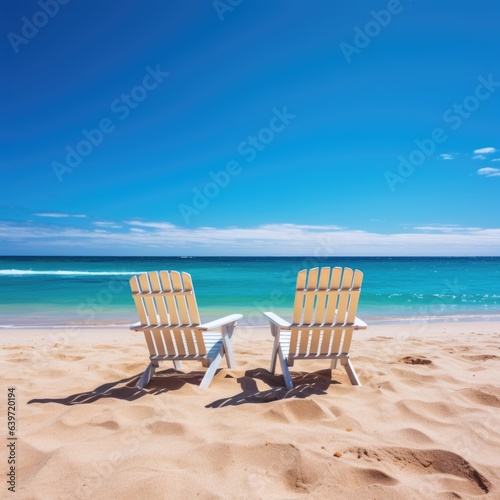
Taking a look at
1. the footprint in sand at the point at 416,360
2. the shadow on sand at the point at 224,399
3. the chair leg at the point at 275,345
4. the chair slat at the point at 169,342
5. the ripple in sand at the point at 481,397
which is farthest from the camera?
the footprint in sand at the point at 416,360

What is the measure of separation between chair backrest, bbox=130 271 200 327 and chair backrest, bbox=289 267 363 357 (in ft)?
3.32

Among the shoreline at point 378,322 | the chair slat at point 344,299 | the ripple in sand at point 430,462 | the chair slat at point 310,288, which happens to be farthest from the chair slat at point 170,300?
the shoreline at point 378,322

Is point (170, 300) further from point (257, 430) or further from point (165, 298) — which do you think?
point (257, 430)

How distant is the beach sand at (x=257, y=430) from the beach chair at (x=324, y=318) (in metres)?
0.30

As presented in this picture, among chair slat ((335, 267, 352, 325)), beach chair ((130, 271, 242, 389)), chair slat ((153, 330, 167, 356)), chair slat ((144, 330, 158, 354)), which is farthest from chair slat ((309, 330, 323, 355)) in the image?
chair slat ((144, 330, 158, 354))

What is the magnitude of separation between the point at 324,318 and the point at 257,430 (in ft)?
4.94

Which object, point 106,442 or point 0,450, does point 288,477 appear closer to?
point 106,442

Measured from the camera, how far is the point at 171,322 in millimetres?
3863

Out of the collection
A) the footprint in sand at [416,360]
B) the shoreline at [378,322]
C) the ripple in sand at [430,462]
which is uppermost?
the ripple in sand at [430,462]

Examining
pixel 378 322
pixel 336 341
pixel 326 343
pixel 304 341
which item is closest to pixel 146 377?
pixel 304 341

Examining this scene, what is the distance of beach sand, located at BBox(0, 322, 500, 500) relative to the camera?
2.07m

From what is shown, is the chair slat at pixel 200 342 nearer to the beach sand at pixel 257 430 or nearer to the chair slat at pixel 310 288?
the beach sand at pixel 257 430

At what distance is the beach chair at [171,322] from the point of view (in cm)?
378

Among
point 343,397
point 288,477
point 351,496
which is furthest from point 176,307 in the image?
point 351,496
